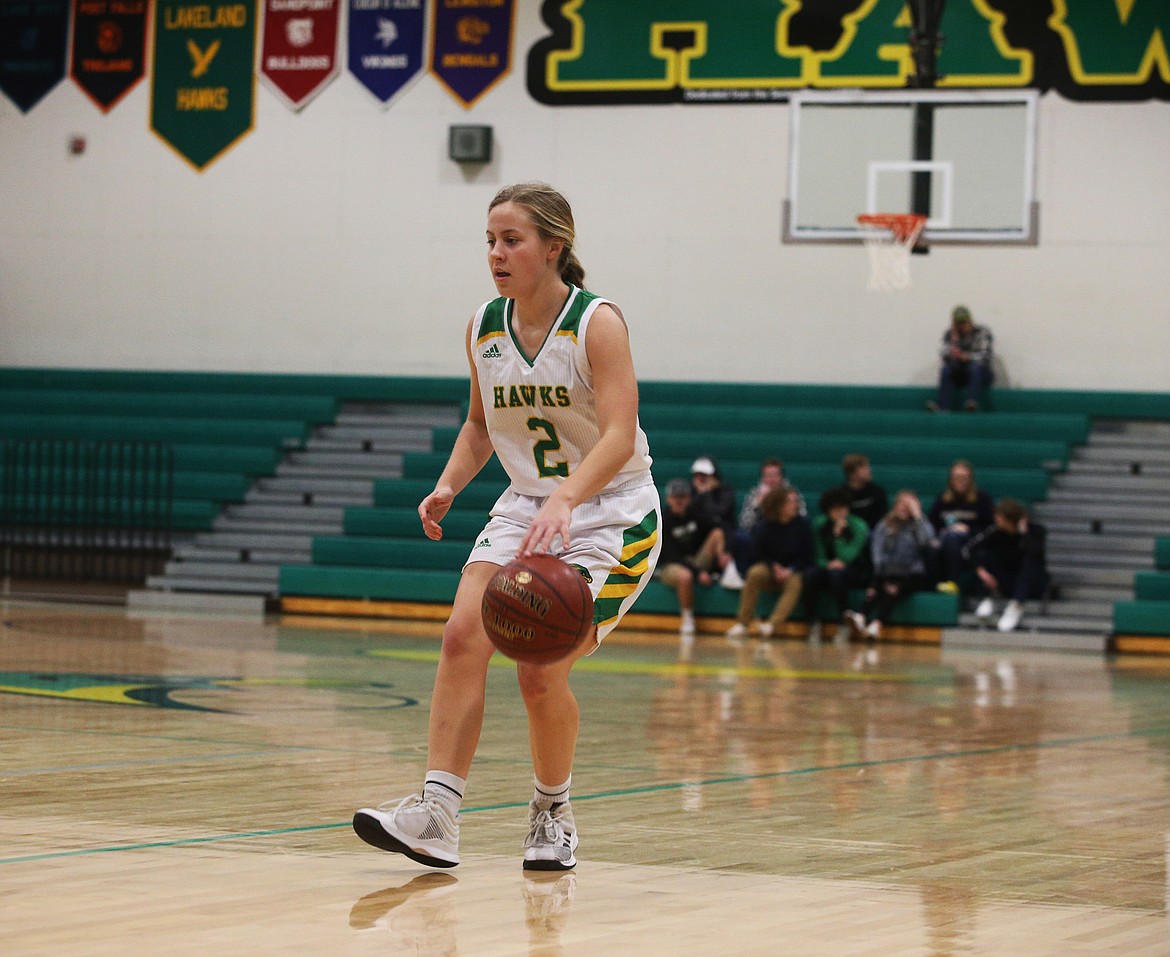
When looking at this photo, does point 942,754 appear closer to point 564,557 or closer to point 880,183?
point 564,557

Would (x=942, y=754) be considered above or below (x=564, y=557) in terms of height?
below

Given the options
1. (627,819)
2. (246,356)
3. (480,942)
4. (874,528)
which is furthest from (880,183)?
(480,942)

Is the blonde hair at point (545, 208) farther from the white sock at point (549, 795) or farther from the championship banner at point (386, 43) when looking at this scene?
the championship banner at point (386, 43)

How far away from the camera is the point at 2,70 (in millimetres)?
21156

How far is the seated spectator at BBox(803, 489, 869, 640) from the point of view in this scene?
15.1 metres

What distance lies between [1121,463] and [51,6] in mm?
12929

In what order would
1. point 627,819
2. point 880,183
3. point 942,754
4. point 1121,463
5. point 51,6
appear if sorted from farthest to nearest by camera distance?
point 51,6, point 1121,463, point 880,183, point 942,754, point 627,819

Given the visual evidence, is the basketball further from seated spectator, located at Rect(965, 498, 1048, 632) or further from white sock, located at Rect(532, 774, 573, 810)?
seated spectator, located at Rect(965, 498, 1048, 632)

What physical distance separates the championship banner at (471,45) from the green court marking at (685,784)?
12.7 metres

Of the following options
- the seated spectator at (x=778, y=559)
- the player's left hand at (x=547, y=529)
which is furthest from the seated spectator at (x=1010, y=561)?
the player's left hand at (x=547, y=529)

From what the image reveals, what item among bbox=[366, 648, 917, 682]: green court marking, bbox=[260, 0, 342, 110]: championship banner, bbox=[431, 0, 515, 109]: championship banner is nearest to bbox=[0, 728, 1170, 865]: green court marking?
bbox=[366, 648, 917, 682]: green court marking

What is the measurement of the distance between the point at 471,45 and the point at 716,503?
667 centimetres

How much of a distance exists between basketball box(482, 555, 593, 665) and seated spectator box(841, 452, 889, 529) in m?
11.6

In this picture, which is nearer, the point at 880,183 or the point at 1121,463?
the point at 880,183
